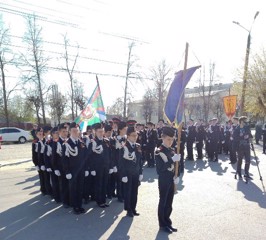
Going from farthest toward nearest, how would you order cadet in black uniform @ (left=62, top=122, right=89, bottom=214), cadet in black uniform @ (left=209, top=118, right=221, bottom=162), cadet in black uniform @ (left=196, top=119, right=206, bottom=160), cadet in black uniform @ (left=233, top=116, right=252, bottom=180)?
cadet in black uniform @ (left=196, top=119, right=206, bottom=160) < cadet in black uniform @ (left=209, top=118, right=221, bottom=162) < cadet in black uniform @ (left=233, top=116, right=252, bottom=180) < cadet in black uniform @ (left=62, top=122, right=89, bottom=214)

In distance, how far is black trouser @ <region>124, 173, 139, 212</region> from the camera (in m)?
5.80

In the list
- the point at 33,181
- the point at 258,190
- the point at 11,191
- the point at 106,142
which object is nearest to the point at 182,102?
the point at 106,142

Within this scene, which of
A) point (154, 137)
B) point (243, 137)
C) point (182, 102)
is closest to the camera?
point (182, 102)

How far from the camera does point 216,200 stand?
6797mm

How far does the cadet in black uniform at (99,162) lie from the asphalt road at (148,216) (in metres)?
0.32

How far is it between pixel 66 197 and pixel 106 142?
5.02ft

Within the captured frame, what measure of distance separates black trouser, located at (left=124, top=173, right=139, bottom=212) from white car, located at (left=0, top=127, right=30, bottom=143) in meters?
22.3

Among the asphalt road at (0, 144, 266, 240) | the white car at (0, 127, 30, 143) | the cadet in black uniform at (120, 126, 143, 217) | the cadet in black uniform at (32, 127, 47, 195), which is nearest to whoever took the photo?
the asphalt road at (0, 144, 266, 240)

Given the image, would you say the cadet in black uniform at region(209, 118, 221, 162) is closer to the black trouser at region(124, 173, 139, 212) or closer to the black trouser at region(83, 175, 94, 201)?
the black trouser at region(83, 175, 94, 201)

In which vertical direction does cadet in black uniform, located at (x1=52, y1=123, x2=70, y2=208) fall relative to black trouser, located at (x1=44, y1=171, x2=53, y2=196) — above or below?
above

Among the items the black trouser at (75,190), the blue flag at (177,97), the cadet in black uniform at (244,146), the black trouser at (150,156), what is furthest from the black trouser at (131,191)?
the black trouser at (150,156)

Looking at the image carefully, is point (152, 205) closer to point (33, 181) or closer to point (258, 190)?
point (258, 190)

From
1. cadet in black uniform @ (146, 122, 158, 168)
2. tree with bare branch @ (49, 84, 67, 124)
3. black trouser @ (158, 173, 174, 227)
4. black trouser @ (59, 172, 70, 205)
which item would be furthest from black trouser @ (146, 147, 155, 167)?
tree with bare branch @ (49, 84, 67, 124)

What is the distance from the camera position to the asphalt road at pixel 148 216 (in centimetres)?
485
